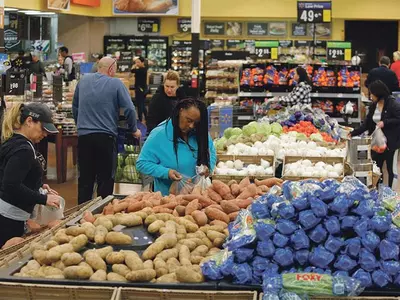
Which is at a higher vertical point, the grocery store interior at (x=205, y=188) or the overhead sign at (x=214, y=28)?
the overhead sign at (x=214, y=28)

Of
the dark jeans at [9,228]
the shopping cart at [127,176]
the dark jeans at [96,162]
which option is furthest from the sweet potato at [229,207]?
the shopping cart at [127,176]

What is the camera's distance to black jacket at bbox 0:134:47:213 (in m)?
5.21

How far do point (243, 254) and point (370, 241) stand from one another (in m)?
0.56

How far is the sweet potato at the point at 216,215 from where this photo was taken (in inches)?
186

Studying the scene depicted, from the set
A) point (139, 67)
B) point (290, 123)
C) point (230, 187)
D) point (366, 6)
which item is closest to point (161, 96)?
point (290, 123)

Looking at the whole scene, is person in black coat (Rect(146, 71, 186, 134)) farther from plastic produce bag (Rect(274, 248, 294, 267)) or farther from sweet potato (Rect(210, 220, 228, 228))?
plastic produce bag (Rect(274, 248, 294, 267))

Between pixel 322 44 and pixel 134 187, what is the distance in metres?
15.6

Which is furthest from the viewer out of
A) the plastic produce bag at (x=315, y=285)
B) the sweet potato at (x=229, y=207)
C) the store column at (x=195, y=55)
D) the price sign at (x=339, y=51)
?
the price sign at (x=339, y=51)

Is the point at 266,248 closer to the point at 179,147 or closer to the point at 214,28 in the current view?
the point at 179,147

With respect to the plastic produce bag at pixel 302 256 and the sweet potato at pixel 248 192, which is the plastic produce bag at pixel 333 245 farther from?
the sweet potato at pixel 248 192

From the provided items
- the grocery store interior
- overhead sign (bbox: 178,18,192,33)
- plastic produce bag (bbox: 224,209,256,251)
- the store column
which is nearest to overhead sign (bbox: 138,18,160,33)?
overhead sign (bbox: 178,18,192,33)

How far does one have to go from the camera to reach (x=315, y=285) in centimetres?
357

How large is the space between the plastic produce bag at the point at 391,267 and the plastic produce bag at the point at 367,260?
0.04 meters

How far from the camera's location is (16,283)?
12.4 feet
